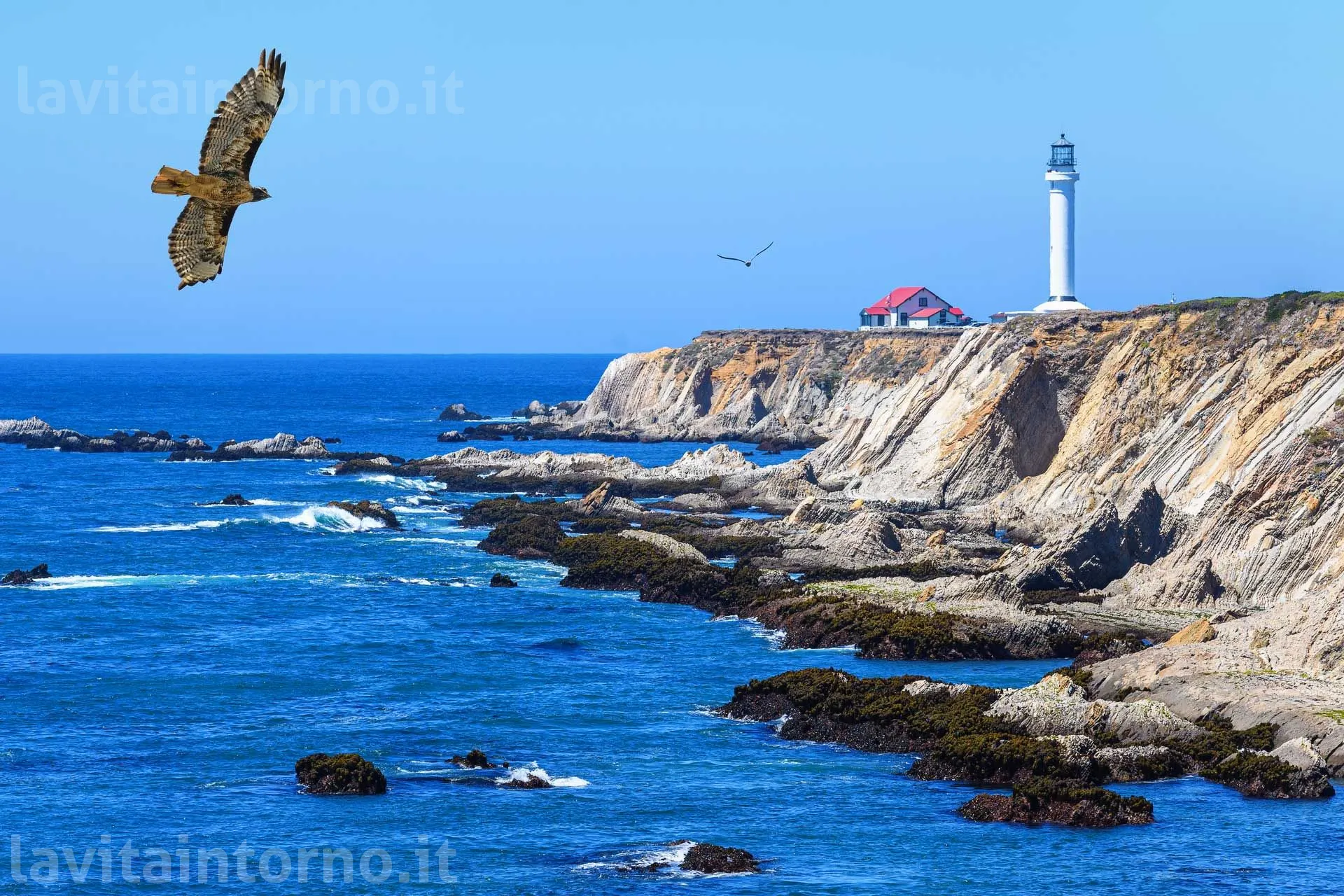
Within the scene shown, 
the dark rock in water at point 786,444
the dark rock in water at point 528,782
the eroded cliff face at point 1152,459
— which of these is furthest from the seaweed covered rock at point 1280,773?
the dark rock in water at point 786,444

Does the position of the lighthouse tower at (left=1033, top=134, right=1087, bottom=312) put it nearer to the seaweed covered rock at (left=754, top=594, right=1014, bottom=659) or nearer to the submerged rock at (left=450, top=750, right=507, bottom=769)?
the seaweed covered rock at (left=754, top=594, right=1014, bottom=659)

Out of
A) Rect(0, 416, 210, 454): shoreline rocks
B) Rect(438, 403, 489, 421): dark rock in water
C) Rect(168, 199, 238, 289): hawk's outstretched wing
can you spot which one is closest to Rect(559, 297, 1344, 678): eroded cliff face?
Rect(168, 199, 238, 289): hawk's outstretched wing

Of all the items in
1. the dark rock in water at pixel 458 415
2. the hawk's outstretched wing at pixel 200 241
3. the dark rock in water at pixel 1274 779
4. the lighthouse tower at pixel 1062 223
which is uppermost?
the lighthouse tower at pixel 1062 223

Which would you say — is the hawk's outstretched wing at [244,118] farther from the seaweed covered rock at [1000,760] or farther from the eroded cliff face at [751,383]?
the eroded cliff face at [751,383]

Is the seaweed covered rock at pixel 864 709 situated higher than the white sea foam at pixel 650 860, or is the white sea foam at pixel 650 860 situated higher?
the seaweed covered rock at pixel 864 709

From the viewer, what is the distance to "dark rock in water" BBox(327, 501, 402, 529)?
3177 inches

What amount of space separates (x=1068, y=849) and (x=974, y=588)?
893 inches

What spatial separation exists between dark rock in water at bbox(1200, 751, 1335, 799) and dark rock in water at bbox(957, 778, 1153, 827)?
2693mm

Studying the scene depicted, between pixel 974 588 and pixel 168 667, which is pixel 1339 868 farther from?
pixel 168 667

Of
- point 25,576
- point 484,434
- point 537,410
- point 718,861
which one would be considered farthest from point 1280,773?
point 537,410

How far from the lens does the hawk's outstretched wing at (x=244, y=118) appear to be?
16.0 m

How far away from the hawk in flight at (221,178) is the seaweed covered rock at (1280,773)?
24957 millimetres

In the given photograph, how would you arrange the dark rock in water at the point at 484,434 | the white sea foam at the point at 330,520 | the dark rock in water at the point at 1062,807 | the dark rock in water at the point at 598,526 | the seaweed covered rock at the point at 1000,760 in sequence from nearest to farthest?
the dark rock in water at the point at 1062,807 → the seaweed covered rock at the point at 1000,760 → the dark rock in water at the point at 598,526 → the white sea foam at the point at 330,520 → the dark rock in water at the point at 484,434

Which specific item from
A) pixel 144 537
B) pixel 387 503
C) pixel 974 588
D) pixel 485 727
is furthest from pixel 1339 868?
pixel 387 503
